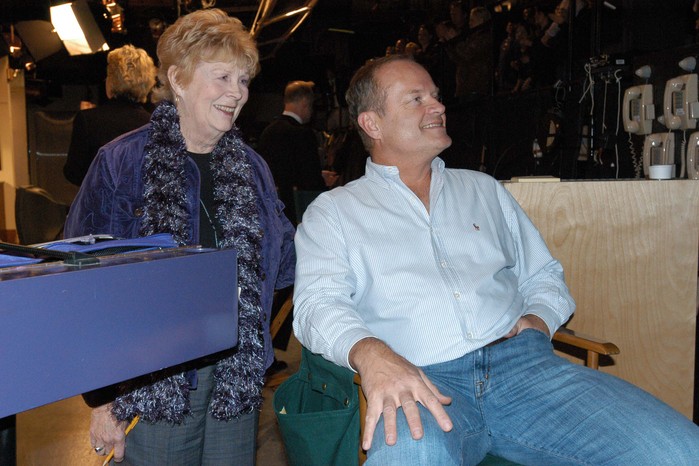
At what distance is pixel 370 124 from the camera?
2203mm

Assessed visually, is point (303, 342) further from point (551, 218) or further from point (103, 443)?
point (551, 218)

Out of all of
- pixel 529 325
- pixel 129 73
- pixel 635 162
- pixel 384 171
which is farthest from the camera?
pixel 635 162

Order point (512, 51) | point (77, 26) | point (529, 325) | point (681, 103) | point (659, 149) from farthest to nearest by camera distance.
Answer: point (512, 51) → point (77, 26) → point (659, 149) → point (681, 103) → point (529, 325)

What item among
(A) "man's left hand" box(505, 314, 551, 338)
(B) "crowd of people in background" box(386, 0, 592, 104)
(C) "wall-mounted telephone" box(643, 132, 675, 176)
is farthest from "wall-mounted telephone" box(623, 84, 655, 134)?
(A) "man's left hand" box(505, 314, 551, 338)

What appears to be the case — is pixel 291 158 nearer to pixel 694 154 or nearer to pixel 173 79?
pixel 694 154

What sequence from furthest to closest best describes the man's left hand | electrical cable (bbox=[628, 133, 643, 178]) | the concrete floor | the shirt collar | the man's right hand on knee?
1. electrical cable (bbox=[628, 133, 643, 178])
2. the concrete floor
3. the shirt collar
4. the man's left hand
5. the man's right hand on knee

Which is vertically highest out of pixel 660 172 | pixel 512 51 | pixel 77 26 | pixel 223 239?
pixel 77 26

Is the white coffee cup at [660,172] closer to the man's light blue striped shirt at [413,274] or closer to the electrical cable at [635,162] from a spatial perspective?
the man's light blue striped shirt at [413,274]

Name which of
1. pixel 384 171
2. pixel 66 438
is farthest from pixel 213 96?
pixel 66 438

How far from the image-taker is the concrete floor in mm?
3039

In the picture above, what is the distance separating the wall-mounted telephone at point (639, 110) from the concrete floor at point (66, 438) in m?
2.89

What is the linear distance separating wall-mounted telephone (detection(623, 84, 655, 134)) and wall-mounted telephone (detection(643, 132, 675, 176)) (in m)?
0.14

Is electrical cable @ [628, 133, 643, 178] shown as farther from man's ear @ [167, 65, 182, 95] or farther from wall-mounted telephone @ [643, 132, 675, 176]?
man's ear @ [167, 65, 182, 95]

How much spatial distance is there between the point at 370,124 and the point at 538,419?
1041 millimetres
